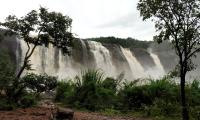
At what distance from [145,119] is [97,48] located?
82.4ft

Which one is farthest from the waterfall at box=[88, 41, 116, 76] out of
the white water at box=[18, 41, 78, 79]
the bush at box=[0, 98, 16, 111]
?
the bush at box=[0, 98, 16, 111]

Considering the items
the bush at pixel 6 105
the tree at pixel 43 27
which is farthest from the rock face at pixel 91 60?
the bush at pixel 6 105

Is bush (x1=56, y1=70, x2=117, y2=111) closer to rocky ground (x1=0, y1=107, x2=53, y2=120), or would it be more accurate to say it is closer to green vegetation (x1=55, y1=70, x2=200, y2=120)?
green vegetation (x1=55, y1=70, x2=200, y2=120)

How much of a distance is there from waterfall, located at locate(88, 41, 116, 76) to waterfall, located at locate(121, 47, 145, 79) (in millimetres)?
2945

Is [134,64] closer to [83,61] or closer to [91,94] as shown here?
[83,61]

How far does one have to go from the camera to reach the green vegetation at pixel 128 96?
17.7m

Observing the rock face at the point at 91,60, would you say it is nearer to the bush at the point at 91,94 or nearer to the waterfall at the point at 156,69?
the waterfall at the point at 156,69

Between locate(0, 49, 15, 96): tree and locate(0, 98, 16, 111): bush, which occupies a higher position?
locate(0, 49, 15, 96): tree

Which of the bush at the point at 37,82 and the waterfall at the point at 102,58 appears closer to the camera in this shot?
the bush at the point at 37,82

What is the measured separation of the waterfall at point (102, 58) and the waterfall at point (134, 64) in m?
2.94

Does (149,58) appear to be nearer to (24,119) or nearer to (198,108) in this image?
(198,108)

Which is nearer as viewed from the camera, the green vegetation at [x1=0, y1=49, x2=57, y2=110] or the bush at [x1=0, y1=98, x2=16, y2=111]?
the bush at [x1=0, y1=98, x2=16, y2=111]

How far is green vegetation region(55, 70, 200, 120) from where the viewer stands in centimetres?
1766

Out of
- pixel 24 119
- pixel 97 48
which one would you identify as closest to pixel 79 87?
Answer: pixel 24 119
